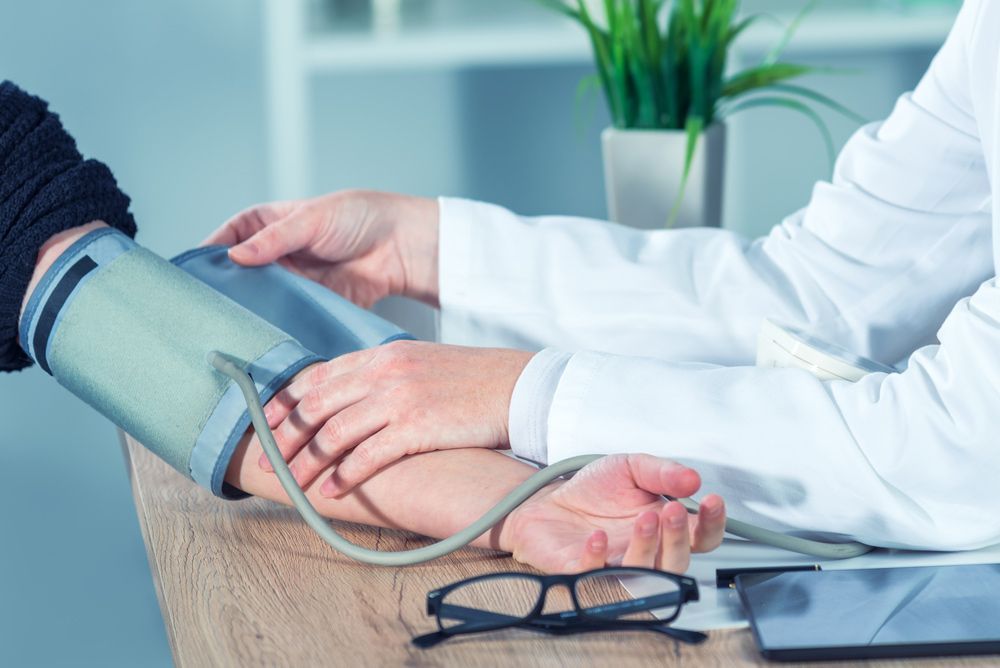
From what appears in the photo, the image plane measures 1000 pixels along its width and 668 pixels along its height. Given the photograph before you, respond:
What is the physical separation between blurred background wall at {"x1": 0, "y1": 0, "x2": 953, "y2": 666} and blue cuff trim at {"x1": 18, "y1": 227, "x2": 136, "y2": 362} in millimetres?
1156

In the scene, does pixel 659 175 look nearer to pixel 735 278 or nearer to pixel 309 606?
pixel 735 278

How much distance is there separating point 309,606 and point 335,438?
0.42 feet

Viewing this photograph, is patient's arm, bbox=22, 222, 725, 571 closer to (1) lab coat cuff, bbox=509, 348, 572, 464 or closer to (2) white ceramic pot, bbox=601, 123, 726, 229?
(1) lab coat cuff, bbox=509, 348, 572, 464

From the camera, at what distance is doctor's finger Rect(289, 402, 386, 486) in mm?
695

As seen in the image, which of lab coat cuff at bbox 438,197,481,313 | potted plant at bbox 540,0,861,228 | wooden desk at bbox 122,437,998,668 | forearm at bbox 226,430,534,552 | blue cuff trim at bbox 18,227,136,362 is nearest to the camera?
wooden desk at bbox 122,437,998,668

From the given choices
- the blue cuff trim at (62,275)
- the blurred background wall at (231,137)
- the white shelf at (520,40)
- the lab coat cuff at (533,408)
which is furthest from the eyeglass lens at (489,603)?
the white shelf at (520,40)

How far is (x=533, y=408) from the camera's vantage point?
691 mm

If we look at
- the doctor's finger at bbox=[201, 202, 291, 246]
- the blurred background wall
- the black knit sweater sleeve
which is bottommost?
the blurred background wall

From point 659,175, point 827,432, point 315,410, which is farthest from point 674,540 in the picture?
point 659,175

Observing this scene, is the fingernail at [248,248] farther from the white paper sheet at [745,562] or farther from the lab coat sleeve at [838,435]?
the white paper sheet at [745,562]

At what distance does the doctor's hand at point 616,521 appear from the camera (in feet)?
1.86

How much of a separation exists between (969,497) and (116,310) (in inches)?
20.6

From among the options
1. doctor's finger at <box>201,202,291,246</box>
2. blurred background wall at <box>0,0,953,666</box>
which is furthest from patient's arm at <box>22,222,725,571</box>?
blurred background wall at <box>0,0,953,666</box>

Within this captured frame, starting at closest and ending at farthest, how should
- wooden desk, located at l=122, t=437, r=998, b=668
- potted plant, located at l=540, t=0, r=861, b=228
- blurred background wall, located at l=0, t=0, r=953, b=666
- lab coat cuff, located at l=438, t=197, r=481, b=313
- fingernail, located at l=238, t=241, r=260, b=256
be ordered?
wooden desk, located at l=122, t=437, r=998, b=668, fingernail, located at l=238, t=241, r=260, b=256, lab coat cuff, located at l=438, t=197, r=481, b=313, potted plant, located at l=540, t=0, r=861, b=228, blurred background wall, located at l=0, t=0, r=953, b=666
